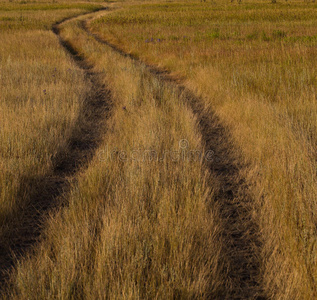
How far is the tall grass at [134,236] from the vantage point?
1823 mm

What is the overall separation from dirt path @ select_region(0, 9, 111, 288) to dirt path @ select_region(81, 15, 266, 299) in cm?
148

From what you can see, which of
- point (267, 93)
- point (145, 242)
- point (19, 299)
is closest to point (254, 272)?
point (145, 242)

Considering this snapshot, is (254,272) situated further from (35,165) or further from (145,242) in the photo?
(35,165)

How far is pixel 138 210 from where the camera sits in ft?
8.09

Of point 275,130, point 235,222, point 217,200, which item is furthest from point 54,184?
point 275,130

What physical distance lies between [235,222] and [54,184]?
6.56ft

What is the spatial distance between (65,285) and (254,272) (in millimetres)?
1311

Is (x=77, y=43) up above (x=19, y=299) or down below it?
above

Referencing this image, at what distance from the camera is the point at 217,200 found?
291 cm

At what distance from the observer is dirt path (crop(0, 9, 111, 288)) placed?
7.79ft

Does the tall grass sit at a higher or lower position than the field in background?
lower

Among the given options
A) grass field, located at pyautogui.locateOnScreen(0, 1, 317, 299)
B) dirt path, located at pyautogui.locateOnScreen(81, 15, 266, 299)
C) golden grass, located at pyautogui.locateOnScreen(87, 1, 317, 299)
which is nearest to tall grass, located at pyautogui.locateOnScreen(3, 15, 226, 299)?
grass field, located at pyautogui.locateOnScreen(0, 1, 317, 299)

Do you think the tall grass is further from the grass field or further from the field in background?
the field in background

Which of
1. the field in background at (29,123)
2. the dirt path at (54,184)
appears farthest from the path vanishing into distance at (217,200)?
the field in background at (29,123)
